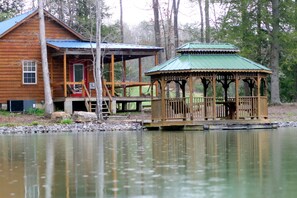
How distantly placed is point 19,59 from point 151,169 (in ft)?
81.8

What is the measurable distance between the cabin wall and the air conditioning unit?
41.9 inches

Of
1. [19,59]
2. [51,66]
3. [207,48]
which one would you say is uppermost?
[19,59]

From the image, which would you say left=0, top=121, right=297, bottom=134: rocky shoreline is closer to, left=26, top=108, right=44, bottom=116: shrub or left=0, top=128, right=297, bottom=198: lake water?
left=26, top=108, right=44, bottom=116: shrub

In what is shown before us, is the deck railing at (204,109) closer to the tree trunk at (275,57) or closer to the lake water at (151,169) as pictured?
the lake water at (151,169)

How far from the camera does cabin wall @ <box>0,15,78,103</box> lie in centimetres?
3603

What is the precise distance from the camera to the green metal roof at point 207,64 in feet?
89.5

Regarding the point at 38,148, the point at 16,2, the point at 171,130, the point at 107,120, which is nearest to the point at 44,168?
the point at 38,148

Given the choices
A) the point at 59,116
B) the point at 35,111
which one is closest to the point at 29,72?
the point at 35,111

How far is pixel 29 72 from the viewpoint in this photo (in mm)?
36750

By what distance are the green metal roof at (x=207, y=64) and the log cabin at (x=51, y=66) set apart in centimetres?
695

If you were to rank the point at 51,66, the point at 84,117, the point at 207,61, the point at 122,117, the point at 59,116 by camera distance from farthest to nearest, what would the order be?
A: the point at 51,66 → the point at 122,117 → the point at 59,116 → the point at 84,117 → the point at 207,61

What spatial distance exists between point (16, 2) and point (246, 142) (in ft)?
126

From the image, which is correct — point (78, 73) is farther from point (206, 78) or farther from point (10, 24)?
point (206, 78)

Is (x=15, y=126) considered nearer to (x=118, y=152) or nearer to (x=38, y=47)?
(x=38, y=47)
